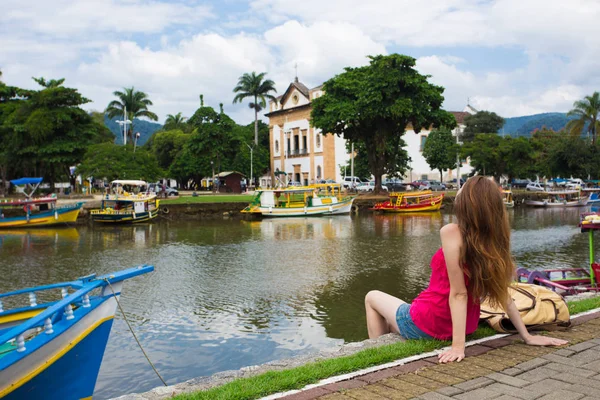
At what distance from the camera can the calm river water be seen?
856 cm

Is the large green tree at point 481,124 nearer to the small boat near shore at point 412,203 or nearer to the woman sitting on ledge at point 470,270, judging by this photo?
the small boat near shore at point 412,203

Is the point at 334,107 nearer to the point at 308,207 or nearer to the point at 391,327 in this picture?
the point at 308,207

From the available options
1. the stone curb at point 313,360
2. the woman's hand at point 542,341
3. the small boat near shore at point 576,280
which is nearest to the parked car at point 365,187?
the small boat near shore at point 576,280

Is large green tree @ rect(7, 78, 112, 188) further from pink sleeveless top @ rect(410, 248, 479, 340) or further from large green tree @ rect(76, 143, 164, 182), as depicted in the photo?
pink sleeveless top @ rect(410, 248, 479, 340)

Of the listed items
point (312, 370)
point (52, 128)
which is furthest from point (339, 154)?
point (312, 370)

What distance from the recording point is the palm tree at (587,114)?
56.3 m

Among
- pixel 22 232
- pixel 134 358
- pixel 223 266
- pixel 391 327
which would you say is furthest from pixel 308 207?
pixel 391 327

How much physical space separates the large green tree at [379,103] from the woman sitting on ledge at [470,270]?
3461 cm

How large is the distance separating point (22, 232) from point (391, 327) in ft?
91.4

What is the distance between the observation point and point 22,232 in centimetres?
2848

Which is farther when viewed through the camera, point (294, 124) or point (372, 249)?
point (294, 124)

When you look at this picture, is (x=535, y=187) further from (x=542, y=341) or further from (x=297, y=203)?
(x=542, y=341)

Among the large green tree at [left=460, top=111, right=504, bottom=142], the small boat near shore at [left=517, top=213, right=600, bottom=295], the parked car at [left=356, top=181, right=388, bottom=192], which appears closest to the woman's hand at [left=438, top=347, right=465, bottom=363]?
the small boat near shore at [left=517, top=213, right=600, bottom=295]

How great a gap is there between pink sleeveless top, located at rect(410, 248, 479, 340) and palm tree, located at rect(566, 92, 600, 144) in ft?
195
